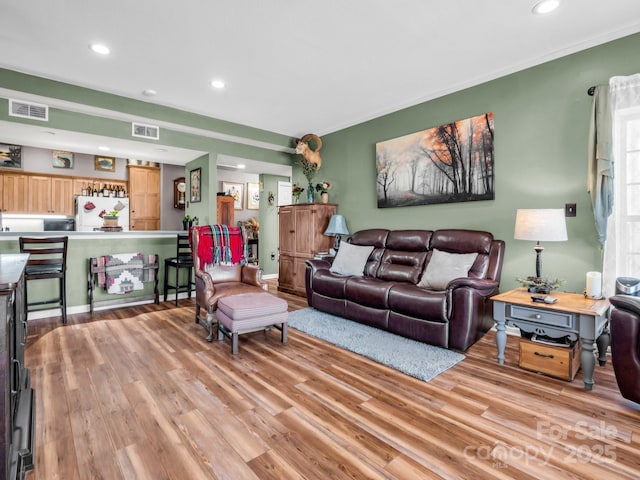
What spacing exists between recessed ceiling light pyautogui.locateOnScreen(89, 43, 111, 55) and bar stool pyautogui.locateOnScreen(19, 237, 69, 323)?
2067 millimetres

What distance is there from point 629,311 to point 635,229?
126 centimetres

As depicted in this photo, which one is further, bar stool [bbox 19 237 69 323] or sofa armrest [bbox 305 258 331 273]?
sofa armrest [bbox 305 258 331 273]

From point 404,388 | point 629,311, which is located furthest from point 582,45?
point 404,388

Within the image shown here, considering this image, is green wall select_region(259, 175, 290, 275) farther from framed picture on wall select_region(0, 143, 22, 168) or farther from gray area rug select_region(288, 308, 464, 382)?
framed picture on wall select_region(0, 143, 22, 168)

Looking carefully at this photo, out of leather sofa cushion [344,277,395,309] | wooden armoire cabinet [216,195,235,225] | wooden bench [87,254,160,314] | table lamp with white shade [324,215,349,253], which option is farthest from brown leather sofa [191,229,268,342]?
wooden armoire cabinet [216,195,235,225]

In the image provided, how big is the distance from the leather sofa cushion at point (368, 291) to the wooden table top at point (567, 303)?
1.03m

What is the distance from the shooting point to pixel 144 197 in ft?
23.6

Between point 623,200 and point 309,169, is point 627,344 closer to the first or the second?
point 623,200

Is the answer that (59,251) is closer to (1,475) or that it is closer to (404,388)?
(1,475)

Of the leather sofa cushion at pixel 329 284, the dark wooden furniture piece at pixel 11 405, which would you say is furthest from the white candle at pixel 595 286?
the dark wooden furniture piece at pixel 11 405

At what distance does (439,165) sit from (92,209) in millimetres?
6631

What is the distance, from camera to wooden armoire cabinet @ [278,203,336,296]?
5.00 metres

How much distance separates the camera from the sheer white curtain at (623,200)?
2.68 m

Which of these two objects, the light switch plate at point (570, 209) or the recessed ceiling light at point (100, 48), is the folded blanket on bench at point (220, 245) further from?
the light switch plate at point (570, 209)
